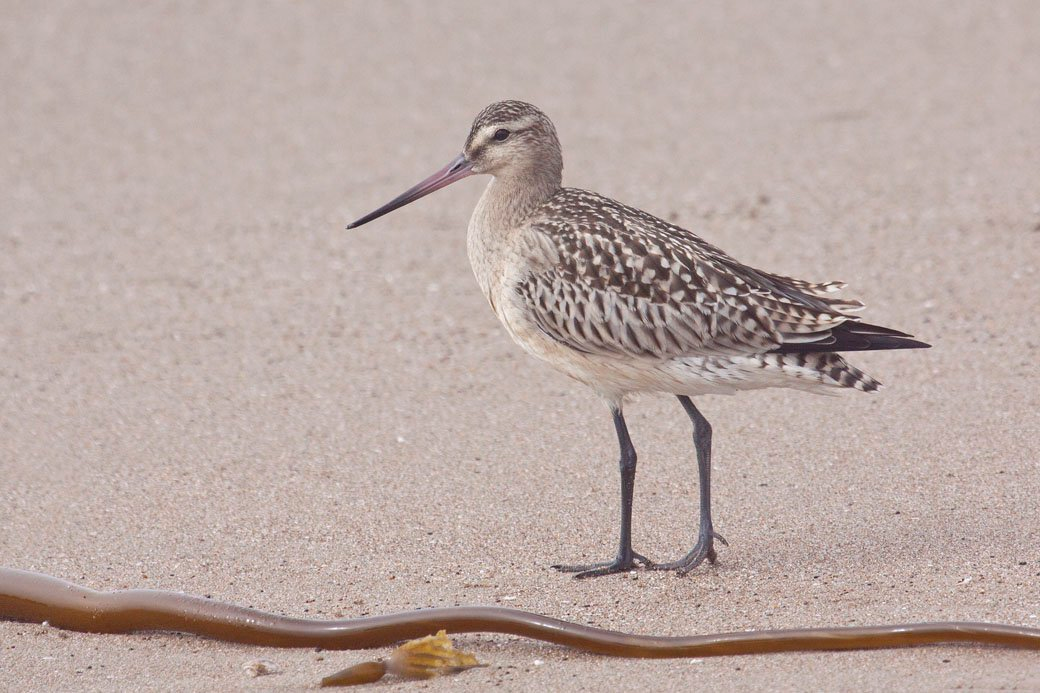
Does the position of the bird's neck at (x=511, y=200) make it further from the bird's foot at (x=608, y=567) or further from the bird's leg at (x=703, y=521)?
the bird's foot at (x=608, y=567)

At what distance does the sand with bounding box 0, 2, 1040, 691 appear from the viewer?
19.7 feet

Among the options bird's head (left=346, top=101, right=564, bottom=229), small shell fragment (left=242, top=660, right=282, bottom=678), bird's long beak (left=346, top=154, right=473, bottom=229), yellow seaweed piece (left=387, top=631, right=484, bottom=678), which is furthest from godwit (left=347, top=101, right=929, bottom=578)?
small shell fragment (left=242, top=660, right=282, bottom=678)

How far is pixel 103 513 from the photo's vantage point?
6984 millimetres

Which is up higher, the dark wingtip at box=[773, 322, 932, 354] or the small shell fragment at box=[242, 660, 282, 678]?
the dark wingtip at box=[773, 322, 932, 354]

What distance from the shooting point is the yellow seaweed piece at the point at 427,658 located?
5270mm

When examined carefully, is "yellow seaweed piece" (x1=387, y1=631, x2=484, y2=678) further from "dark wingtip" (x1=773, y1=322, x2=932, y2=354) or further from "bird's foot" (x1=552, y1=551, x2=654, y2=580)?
"dark wingtip" (x1=773, y1=322, x2=932, y2=354)

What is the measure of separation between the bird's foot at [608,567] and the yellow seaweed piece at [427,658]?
1.00 metres

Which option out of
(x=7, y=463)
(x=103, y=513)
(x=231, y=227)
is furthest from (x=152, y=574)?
(x=231, y=227)

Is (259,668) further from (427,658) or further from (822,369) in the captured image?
(822,369)

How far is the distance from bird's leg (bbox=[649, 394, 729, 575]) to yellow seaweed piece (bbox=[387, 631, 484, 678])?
1.25m

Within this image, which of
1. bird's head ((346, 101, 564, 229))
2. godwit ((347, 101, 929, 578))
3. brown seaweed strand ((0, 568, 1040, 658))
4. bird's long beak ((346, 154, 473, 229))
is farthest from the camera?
bird's long beak ((346, 154, 473, 229))

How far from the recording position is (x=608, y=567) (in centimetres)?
625

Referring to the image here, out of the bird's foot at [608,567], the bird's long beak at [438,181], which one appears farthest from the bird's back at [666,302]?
the bird's foot at [608,567]

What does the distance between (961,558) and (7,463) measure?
458cm
